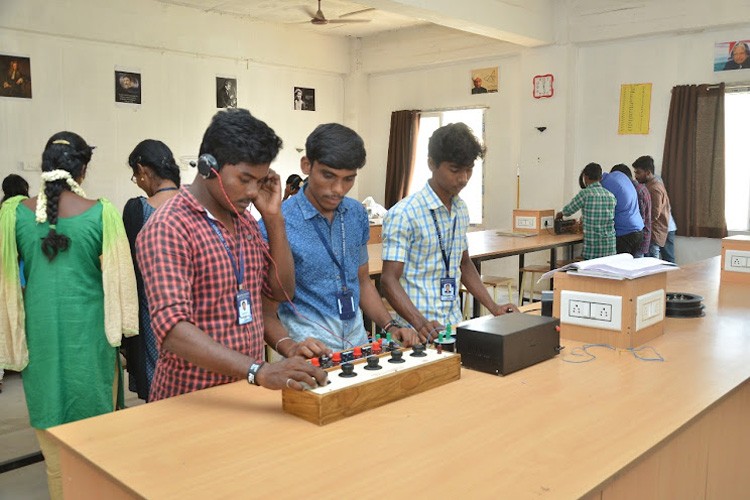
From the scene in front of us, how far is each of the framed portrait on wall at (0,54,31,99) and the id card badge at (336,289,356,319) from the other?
18.7 feet

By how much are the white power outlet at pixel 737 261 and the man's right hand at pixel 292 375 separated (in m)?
2.76

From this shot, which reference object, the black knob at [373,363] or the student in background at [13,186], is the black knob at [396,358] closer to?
the black knob at [373,363]

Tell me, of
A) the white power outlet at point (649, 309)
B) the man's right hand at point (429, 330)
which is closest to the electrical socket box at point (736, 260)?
the white power outlet at point (649, 309)

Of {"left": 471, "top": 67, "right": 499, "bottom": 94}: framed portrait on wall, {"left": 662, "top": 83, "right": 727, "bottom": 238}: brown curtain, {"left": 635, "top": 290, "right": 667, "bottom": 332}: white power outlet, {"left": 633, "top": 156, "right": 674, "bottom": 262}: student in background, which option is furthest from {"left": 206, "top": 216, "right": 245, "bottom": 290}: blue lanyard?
{"left": 471, "top": 67, "right": 499, "bottom": 94}: framed portrait on wall

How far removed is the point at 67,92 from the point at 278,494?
22.1 ft

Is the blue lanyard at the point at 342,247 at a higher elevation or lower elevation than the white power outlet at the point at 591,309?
higher

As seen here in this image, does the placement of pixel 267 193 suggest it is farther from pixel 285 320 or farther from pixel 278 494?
pixel 278 494

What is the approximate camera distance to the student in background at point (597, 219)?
20.1 ft

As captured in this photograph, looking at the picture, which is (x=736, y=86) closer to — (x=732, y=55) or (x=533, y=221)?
(x=732, y=55)

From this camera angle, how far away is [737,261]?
3422 mm

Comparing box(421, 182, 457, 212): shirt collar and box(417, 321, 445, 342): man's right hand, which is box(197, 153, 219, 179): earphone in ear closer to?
box(417, 321, 445, 342): man's right hand

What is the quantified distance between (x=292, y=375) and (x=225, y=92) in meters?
7.42

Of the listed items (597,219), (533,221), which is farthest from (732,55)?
(533,221)

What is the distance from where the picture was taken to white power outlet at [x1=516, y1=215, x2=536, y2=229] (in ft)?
22.1
